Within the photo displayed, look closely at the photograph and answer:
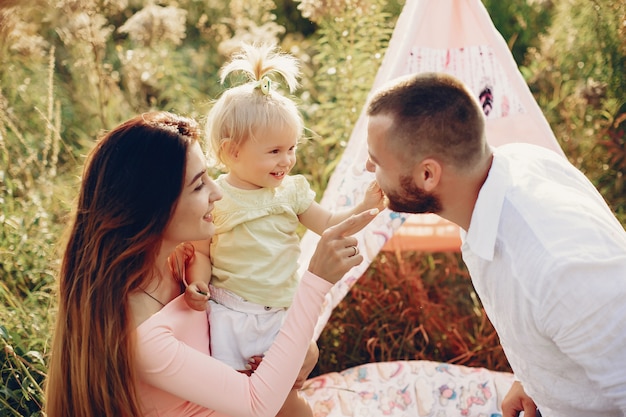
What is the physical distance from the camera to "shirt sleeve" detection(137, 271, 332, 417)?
188cm

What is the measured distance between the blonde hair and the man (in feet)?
1.10

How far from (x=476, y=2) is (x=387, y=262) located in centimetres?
134

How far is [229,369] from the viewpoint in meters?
1.95

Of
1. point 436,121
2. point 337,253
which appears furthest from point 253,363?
point 436,121

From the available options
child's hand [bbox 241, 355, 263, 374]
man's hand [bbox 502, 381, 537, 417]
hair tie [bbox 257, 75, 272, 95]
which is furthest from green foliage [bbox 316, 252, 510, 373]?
hair tie [bbox 257, 75, 272, 95]

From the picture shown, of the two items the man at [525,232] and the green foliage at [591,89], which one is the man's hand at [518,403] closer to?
the man at [525,232]

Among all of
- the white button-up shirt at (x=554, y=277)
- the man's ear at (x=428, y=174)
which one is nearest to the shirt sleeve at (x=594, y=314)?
the white button-up shirt at (x=554, y=277)

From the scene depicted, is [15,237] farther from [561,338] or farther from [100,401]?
[561,338]

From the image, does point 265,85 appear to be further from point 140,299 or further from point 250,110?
point 140,299

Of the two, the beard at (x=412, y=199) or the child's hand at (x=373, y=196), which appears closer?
the beard at (x=412, y=199)

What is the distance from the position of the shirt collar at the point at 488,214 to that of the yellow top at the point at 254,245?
2.09ft

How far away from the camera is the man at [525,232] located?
5.54 feet

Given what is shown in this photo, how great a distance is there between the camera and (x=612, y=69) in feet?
12.8

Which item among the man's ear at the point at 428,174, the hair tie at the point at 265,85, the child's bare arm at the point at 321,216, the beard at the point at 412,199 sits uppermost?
the hair tie at the point at 265,85
